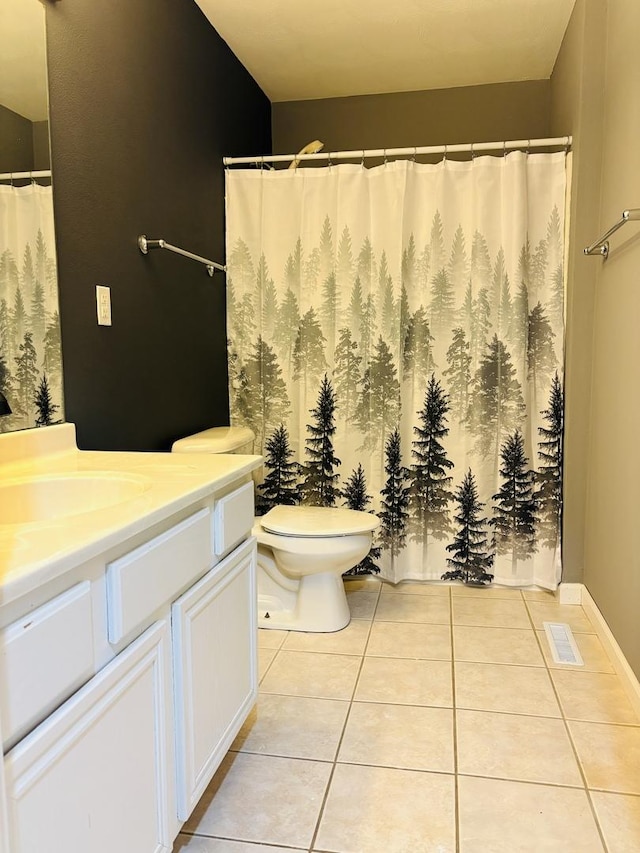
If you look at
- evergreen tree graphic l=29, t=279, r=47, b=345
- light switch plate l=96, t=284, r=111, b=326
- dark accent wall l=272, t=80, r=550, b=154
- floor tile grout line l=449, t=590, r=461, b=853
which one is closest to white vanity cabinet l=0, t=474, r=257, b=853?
floor tile grout line l=449, t=590, r=461, b=853

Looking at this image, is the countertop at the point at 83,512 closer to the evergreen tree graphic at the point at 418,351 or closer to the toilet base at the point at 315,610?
the toilet base at the point at 315,610

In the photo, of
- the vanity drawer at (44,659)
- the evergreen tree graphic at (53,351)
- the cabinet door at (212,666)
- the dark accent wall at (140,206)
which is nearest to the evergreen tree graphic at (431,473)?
the dark accent wall at (140,206)

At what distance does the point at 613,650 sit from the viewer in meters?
2.11

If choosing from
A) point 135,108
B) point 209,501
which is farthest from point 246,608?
point 135,108

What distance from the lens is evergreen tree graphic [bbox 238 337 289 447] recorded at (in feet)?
9.29

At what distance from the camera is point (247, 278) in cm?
281

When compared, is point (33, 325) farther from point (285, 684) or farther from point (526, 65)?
point (526, 65)

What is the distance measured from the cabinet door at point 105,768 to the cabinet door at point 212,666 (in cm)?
6

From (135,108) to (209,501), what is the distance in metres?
1.39

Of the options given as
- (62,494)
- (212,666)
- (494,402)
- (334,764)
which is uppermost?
(494,402)

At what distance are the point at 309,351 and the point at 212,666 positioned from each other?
167cm

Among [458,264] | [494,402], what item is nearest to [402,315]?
[458,264]

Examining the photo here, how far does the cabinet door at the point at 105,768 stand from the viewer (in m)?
0.78

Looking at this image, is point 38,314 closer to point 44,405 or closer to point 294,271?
point 44,405
